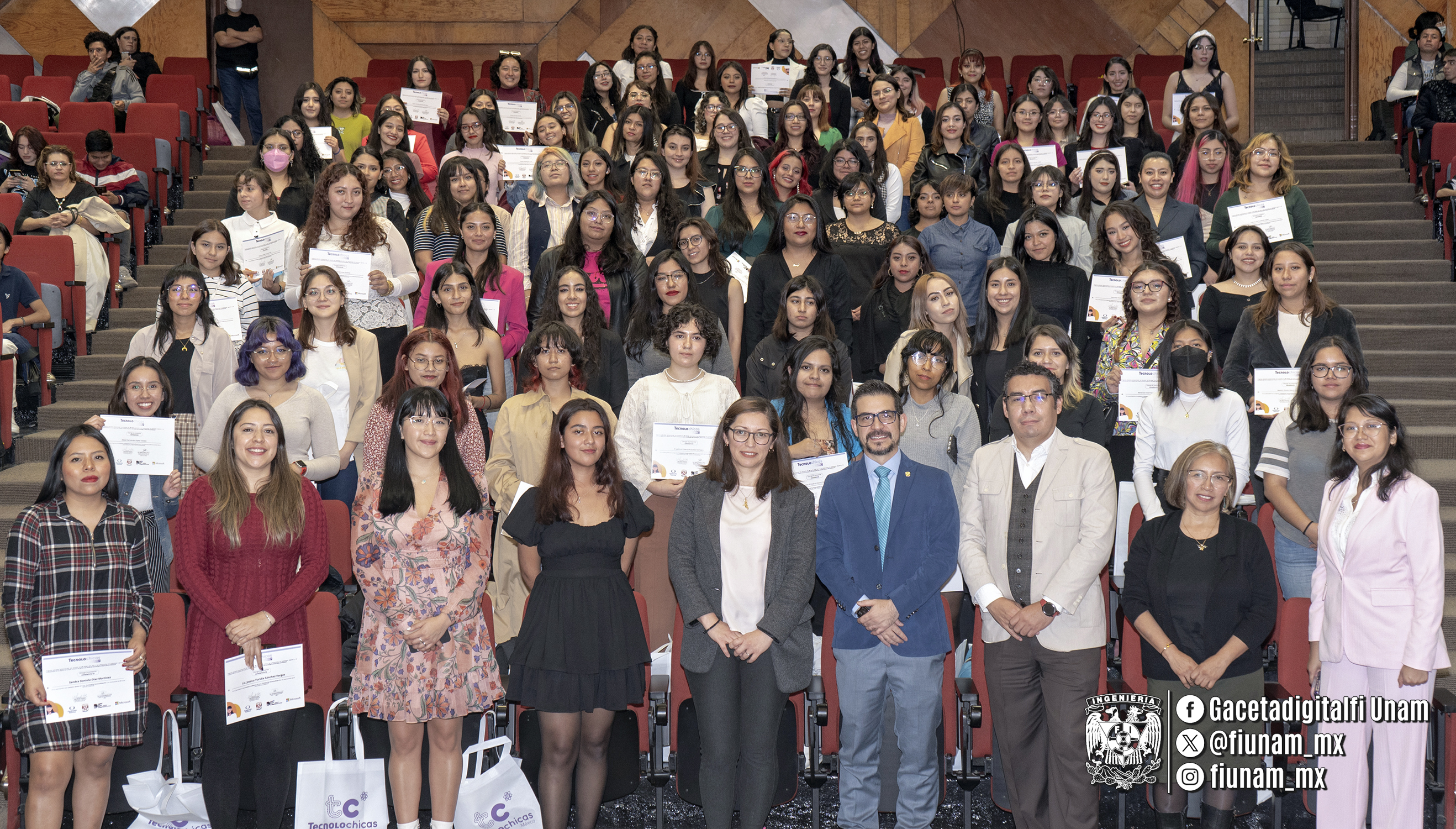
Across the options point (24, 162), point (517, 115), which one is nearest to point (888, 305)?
point (517, 115)

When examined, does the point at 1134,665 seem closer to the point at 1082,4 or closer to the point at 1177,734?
the point at 1177,734

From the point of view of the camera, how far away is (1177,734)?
3967 mm

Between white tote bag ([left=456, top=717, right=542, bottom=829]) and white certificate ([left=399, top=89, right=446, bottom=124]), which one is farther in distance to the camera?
white certificate ([left=399, top=89, right=446, bottom=124])

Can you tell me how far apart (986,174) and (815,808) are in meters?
4.86

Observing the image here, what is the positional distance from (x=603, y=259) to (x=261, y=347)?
1738 millimetres

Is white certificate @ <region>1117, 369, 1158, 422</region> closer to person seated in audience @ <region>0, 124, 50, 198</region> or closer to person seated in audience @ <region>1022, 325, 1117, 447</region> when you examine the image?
person seated in audience @ <region>1022, 325, 1117, 447</region>

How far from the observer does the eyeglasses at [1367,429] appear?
392cm

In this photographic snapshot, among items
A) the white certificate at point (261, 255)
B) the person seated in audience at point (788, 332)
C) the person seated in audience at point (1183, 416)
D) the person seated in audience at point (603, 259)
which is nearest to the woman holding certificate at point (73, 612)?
the white certificate at point (261, 255)

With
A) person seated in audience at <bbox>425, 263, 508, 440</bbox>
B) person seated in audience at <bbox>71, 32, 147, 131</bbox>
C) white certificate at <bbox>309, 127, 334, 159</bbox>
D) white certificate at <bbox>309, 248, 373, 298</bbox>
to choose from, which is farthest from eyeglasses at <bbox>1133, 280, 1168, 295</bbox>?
person seated in audience at <bbox>71, 32, 147, 131</bbox>

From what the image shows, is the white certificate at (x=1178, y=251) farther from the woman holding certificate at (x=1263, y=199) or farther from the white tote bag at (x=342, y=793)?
the white tote bag at (x=342, y=793)

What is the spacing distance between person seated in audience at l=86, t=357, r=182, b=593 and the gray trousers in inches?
98.8

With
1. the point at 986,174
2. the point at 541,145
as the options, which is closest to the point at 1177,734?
the point at 986,174

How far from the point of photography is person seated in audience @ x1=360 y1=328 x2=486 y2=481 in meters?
4.57

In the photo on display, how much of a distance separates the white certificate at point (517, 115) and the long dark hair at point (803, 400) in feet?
13.8
